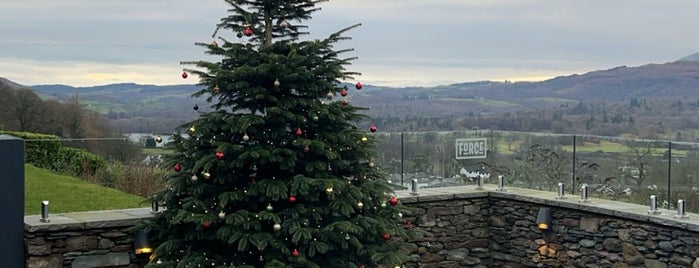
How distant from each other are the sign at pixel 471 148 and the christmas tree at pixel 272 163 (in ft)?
10.8

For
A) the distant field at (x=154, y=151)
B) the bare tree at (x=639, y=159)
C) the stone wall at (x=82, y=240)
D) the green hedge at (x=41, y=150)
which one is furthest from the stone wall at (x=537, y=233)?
the green hedge at (x=41, y=150)

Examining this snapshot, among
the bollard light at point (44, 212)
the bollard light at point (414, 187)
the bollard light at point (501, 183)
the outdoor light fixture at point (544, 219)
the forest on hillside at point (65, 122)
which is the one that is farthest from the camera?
the bollard light at point (501, 183)

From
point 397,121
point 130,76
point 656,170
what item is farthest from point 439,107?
point 656,170

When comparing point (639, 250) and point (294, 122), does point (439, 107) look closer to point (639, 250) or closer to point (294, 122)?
point (639, 250)

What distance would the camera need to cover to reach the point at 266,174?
6402 mm

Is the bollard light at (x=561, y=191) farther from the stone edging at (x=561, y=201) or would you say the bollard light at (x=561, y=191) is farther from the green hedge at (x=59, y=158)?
the green hedge at (x=59, y=158)

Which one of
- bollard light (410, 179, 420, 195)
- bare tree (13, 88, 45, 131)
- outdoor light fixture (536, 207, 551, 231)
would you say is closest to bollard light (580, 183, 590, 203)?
outdoor light fixture (536, 207, 551, 231)

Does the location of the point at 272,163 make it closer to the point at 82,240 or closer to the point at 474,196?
the point at 82,240

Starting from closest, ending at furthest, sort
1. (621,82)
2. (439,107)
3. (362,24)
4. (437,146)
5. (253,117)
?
(253,117) → (362,24) → (437,146) → (439,107) → (621,82)

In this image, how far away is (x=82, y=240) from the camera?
21.7 feet

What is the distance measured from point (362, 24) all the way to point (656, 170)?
375 cm

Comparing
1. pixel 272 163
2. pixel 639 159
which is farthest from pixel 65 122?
pixel 639 159

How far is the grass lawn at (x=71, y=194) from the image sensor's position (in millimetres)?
8141

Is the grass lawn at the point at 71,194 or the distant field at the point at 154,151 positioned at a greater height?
the distant field at the point at 154,151
